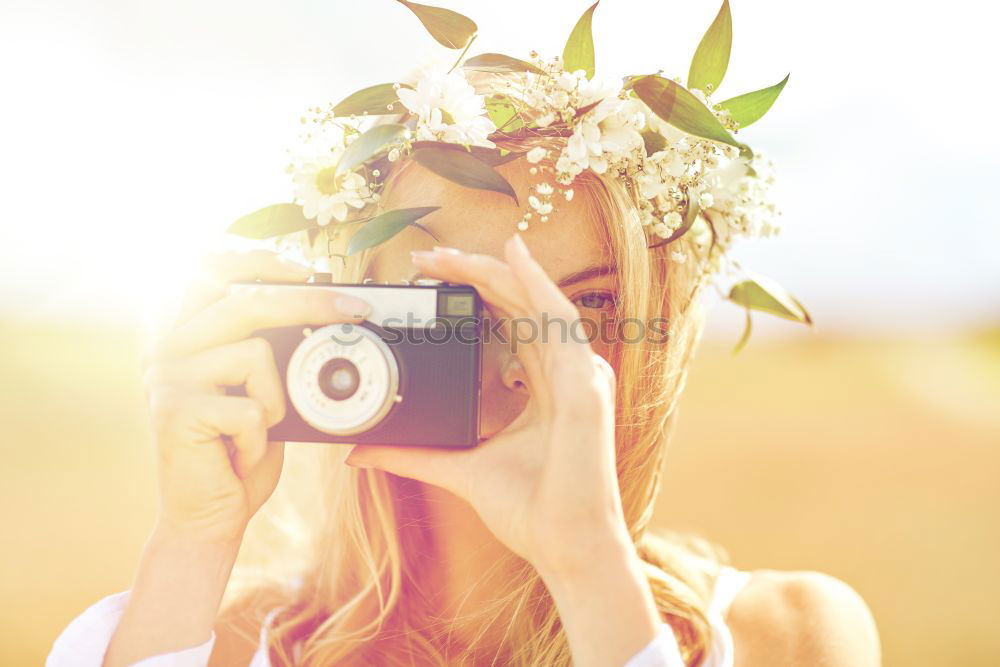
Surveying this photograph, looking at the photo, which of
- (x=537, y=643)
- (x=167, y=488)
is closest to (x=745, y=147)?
(x=537, y=643)

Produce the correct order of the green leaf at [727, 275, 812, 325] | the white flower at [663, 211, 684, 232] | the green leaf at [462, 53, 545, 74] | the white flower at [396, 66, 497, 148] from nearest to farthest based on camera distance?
the white flower at [396, 66, 497, 148] < the green leaf at [462, 53, 545, 74] < the white flower at [663, 211, 684, 232] < the green leaf at [727, 275, 812, 325]

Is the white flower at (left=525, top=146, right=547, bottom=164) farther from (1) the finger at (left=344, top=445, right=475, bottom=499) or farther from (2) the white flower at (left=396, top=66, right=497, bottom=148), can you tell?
(1) the finger at (left=344, top=445, right=475, bottom=499)

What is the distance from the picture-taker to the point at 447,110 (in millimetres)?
1709

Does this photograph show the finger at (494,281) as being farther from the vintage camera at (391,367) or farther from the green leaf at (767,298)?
the green leaf at (767,298)

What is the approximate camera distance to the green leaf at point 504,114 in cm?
179

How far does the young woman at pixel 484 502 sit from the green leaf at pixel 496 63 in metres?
0.23

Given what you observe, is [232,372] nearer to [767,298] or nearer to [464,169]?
[464,169]

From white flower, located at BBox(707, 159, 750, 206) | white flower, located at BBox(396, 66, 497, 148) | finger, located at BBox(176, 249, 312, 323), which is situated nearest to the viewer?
finger, located at BBox(176, 249, 312, 323)

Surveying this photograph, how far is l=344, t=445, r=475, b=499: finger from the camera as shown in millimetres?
1471

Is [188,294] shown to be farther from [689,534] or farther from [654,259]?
[689,534]

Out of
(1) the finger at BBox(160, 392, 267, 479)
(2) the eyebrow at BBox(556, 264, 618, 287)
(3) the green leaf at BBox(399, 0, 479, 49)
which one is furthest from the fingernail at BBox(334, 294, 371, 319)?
(3) the green leaf at BBox(399, 0, 479, 49)

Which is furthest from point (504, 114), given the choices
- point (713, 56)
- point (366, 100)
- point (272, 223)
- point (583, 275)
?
point (272, 223)

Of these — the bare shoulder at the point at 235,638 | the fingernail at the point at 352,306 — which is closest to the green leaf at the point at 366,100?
the fingernail at the point at 352,306

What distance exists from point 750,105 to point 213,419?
1.50 meters
